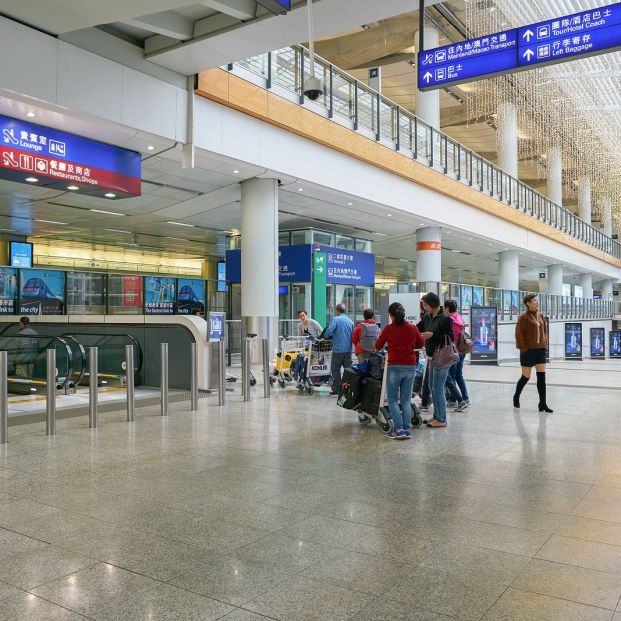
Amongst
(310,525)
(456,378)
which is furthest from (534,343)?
(310,525)

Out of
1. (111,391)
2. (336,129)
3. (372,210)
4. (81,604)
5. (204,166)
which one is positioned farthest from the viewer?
(372,210)

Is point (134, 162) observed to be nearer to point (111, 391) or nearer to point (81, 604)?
point (111, 391)

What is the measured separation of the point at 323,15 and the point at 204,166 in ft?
17.1

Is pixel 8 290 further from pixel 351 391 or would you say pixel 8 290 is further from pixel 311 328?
pixel 351 391

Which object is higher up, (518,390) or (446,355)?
(446,355)

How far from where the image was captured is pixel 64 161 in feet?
33.7

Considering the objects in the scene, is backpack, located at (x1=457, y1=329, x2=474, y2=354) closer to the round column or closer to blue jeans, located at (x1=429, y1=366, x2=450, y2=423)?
blue jeans, located at (x1=429, y1=366, x2=450, y2=423)

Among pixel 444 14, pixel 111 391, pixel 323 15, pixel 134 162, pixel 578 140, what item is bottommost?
pixel 111 391

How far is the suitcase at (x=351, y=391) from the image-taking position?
752 cm

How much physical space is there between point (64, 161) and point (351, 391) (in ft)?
21.1

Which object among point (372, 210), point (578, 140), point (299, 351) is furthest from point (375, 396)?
point (578, 140)

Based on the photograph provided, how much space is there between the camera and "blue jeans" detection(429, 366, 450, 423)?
7.45 metres

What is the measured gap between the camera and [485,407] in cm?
919

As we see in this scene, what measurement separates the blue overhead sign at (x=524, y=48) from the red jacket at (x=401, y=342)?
364 centimetres
